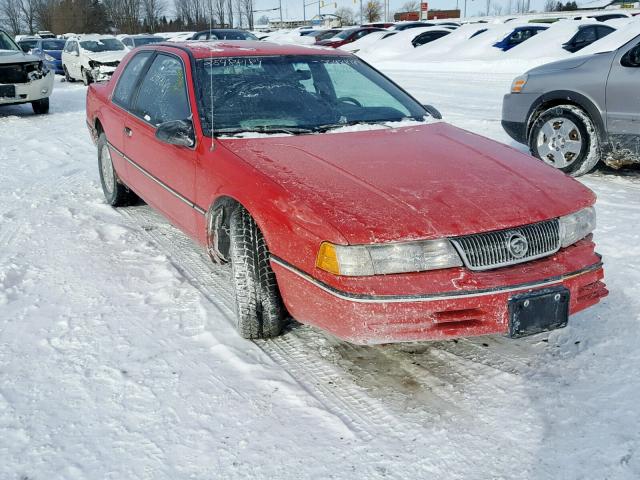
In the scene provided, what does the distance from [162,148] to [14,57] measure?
8690mm

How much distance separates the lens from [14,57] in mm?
11242

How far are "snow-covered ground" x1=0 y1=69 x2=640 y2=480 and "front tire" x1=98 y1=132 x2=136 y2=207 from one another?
1.22m

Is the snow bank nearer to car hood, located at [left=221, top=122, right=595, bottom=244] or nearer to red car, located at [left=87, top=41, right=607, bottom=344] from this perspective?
red car, located at [left=87, top=41, right=607, bottom=344]

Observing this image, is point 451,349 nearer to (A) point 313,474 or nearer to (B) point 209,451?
(A) point 313,474

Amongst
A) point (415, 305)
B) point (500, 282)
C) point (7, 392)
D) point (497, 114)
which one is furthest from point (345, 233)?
point (497, 114)

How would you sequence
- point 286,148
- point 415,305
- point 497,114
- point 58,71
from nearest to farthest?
1. point 415,305
2. point 286,148
3. point 497,114
4. point 58,71

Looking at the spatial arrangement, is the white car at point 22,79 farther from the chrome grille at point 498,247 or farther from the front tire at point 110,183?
the chrome grille at point 498,247

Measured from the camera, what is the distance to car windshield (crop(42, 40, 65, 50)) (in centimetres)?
2330

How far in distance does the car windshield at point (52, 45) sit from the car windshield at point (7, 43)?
38.8 feet

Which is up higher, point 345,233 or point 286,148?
point 286,148

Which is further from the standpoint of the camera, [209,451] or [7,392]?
[7,392]

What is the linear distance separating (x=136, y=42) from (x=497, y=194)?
24625 millimetres

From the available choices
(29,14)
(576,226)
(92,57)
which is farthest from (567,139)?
(29,14)

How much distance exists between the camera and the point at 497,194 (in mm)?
2955
